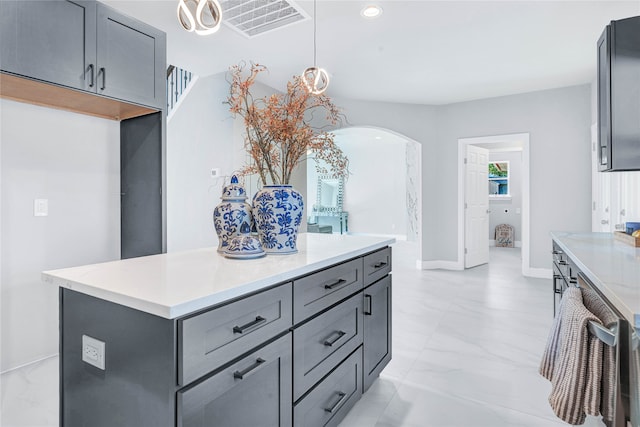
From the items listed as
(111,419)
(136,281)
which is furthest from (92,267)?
(111,419)

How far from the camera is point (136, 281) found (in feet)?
3.73

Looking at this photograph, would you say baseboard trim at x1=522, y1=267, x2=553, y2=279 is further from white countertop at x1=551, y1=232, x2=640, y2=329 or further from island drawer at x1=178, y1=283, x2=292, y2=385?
island drawer at x1=178, y1=283, x2=292, y2=385

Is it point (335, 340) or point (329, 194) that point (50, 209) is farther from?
point (329, 194)

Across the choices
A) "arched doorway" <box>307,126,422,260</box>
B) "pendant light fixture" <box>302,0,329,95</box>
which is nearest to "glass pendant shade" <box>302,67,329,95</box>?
"pendant light fixture" <box>302,0,329,95</box>

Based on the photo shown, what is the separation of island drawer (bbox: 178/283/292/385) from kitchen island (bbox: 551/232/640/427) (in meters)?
0.95

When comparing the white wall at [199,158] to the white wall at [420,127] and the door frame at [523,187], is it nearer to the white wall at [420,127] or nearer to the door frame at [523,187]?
the white wall at [420,127]

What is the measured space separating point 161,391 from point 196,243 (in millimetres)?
3269

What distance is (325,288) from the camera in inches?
59.7

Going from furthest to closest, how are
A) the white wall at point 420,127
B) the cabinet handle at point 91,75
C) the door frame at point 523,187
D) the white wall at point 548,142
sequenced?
1. the white wall at point 420,127
2. the door frame at point 523,187
3. the white wall at point 548,142
4. the cabinet handle at point 91,75

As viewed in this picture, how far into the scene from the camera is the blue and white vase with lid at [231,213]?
1565 millimetres

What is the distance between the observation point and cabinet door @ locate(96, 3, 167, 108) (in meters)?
2.09

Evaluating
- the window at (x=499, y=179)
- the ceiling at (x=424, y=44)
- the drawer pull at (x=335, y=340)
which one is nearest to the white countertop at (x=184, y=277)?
the drawer pull at (x=335, y=340)

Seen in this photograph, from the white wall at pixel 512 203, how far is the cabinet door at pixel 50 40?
8.55 metres

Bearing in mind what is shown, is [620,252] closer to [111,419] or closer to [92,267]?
[111,419]
